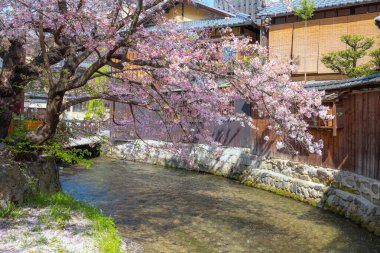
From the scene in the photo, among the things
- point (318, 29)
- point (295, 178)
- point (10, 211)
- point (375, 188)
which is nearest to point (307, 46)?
point (318, 29)

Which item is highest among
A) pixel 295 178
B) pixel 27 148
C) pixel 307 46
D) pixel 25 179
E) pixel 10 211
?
pixel 307 46

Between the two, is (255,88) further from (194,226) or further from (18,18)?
(18,18)

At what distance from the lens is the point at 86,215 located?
8.70 m

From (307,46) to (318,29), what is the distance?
0.99 metres

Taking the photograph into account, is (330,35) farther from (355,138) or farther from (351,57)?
(355,138)

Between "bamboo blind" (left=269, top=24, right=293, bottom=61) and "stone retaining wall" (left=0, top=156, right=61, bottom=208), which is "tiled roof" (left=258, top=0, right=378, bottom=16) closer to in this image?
"bamboo blind" (left=269, top=24, right=293, bottom=61)

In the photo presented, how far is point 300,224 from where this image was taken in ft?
37.9

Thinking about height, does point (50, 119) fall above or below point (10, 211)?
above

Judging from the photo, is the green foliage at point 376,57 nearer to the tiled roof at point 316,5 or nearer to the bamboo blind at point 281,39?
the tiled roof at point 316,5

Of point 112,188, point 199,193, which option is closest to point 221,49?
point 199,193

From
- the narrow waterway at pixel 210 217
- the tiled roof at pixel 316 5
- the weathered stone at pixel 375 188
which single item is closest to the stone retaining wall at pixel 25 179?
the narrow waterway at pixel 210 217

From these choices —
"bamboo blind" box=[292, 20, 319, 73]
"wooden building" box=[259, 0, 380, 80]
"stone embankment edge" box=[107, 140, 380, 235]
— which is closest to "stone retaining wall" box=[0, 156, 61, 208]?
"stone embankment edge" box=[107, 140, 380, 235]

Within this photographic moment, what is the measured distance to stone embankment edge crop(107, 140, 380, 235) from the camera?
11469 mm

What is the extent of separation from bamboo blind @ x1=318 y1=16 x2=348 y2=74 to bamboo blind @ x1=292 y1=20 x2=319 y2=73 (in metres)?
0.25
